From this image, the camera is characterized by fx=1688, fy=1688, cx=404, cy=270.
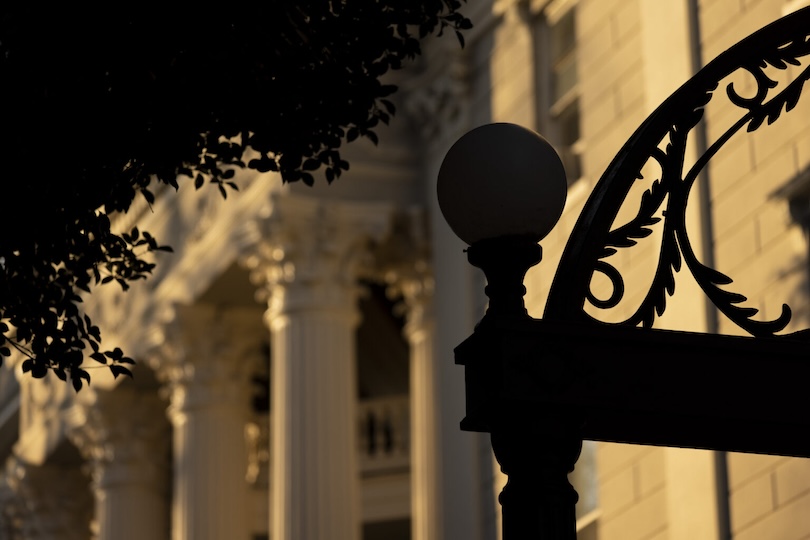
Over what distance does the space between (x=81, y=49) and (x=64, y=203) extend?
0.73 metres

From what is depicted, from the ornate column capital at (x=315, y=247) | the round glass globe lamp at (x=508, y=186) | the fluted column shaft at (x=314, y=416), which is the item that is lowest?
the round glass globe lamp at (x=508, y=186)

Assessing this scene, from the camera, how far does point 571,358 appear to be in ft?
16.0

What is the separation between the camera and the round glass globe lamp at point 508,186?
491cm

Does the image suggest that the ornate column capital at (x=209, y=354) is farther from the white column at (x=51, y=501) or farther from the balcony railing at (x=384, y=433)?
the white column at (x=51, y=501)

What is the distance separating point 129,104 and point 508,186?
3390 mm

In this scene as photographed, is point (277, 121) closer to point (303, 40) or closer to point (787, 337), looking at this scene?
point (303, 40)

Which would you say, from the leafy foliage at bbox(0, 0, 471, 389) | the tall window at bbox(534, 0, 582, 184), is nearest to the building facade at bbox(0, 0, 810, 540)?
the tall window at bbox(534, 0, 582, 184)

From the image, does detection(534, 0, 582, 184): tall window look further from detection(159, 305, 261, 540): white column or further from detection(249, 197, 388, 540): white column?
detection(159, 305, 261, 540): white column

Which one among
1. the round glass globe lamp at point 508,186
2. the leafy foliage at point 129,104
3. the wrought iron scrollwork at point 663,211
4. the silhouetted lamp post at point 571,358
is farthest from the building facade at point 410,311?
the round glass globe lamp at point 508,186

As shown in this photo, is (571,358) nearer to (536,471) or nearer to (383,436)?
(536,471)

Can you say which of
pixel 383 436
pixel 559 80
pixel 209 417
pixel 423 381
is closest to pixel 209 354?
pixel 209 417

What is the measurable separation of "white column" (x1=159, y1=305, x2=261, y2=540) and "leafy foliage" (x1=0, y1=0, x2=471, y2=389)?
12.8m

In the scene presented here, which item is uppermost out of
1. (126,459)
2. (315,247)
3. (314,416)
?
(315,247)

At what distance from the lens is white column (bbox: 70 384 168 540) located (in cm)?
2455
